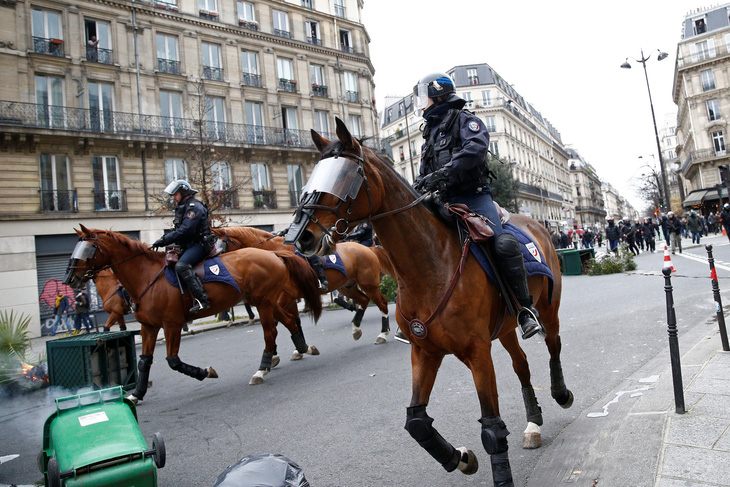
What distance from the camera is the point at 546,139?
87312 millimetres

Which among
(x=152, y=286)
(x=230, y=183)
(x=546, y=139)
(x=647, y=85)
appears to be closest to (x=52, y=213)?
(x=230, y=183)

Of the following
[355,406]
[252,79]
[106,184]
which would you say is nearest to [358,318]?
[355,406]

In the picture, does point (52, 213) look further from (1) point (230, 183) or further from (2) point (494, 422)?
(2) point (494, 422)

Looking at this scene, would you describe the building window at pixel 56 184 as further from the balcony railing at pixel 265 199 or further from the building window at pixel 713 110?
the building window at pixel 713 110

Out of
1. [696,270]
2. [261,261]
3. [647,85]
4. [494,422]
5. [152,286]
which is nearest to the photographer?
[494,422]

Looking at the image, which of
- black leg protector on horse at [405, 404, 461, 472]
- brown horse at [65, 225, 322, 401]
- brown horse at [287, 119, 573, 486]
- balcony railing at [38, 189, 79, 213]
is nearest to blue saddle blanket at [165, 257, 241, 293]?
brown horse at [65, 225, 322, 401]

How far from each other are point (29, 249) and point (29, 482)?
67.1 ft

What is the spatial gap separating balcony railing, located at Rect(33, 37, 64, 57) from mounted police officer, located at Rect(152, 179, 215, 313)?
834 inches

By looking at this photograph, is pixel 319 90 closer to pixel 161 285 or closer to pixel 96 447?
pixel 161 285

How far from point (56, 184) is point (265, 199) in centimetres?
1054

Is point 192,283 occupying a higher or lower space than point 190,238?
lower

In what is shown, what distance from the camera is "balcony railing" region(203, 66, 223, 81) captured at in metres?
27.2

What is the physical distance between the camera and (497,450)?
2701 mm

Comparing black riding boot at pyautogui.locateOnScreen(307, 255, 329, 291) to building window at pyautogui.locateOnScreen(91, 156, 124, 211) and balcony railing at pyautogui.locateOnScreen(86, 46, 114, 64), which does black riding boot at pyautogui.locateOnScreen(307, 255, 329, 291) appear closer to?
building window at pyautogui.locateOnScreen(91, 156, 124, 211)
